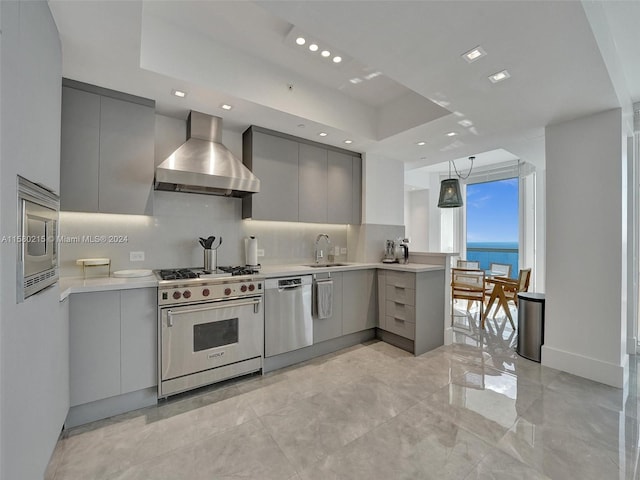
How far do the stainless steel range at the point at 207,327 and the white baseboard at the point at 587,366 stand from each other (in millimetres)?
2890

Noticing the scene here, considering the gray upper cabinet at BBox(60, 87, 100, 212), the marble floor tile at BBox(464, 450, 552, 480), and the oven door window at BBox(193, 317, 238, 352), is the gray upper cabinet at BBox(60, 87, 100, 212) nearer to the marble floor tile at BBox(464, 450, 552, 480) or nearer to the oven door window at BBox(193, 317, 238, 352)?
the oven door window at BBox(193, 317, 238, 352)

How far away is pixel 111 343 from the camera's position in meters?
1.99

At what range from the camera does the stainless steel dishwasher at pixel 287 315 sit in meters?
2.72

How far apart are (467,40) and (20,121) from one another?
2.29m

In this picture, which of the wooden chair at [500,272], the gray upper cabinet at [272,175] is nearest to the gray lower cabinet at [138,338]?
the gray upper cabinet at [272,175]

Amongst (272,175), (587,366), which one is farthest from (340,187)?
(587,366)

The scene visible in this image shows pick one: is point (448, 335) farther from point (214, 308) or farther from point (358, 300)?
point (214, 308)

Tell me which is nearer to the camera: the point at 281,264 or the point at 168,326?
the point at 168,326

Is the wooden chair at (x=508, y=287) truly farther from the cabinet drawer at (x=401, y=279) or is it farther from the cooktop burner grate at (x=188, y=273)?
the cooktop burner grate at (x=188, y=273)

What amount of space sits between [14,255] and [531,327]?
4.09 m

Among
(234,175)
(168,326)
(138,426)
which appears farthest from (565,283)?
(138,426)

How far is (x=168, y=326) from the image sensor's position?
2180mm

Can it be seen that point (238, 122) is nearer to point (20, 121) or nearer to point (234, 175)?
point (234, 175)

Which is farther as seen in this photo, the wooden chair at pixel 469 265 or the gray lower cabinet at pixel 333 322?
the wooden chair at pixel 469 265
